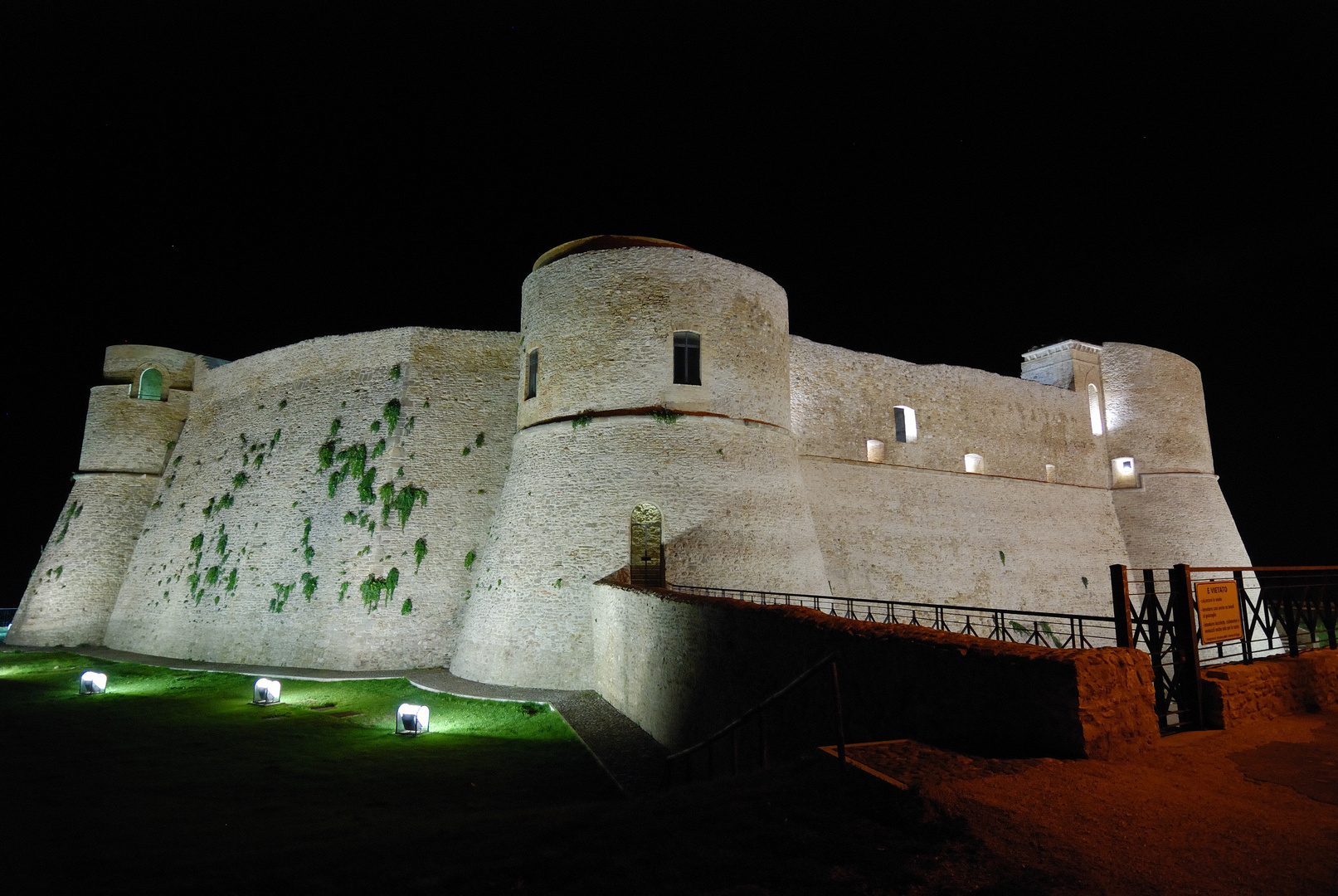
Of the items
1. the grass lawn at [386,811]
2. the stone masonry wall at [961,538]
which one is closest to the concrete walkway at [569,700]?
the grass lawn at [386,811]

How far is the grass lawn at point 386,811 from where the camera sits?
3682 millimetres

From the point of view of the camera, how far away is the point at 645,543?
13.7m

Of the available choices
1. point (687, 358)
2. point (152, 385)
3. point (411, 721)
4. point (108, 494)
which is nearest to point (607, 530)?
point (687, 358)

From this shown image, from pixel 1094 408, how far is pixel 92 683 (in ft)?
95.5

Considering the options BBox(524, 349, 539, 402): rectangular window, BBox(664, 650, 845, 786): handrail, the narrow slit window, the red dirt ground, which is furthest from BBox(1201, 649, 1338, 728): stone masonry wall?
the narrow slit window

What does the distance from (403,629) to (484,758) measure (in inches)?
268

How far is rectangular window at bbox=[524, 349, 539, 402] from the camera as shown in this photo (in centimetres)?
1557

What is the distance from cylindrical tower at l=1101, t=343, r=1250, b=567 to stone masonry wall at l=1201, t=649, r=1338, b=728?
18.3 m

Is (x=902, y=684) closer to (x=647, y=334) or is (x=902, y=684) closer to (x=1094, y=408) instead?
(x=647, y=334)

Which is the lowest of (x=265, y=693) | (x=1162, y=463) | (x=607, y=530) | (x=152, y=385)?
(x=265, y=693)

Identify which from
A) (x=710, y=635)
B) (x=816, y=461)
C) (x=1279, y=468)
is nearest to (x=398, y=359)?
(x=816, y=461)

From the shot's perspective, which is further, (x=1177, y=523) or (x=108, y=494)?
(x=1177, y=523)

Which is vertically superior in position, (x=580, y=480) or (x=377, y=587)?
(x=580, y=480)

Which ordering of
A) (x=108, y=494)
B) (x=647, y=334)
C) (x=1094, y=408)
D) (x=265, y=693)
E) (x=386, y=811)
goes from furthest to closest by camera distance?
1. (x=1094, y=408)
2. (x=108, y=494)
3. (x=647, y=334)
4. (x=265, y=693)
5. (x=386, y=811)
